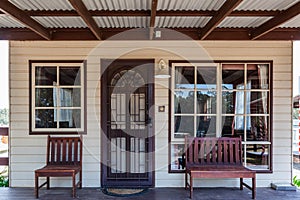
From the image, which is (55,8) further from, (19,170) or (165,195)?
(165,195)

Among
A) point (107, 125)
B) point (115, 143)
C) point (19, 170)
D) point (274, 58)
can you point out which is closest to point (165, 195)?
point (115, 143)

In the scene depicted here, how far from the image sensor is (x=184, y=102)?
4711 mm

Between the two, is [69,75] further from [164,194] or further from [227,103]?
[227,103]

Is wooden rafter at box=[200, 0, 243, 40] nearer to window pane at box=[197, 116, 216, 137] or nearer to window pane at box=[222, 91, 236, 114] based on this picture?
window pane at box=[222, 91, 236, 114]

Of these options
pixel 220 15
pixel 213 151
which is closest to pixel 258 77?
pixel 213 151

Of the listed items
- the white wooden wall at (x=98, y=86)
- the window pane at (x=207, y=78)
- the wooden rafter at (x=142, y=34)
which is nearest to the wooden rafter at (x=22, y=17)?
the wooden rafter at (x=142, y=34)

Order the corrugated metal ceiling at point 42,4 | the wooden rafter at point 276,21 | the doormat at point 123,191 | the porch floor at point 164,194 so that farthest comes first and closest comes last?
the doormat at point 123,191 → the porch floor at point 164,194 → the wooden rafter at point 276,21 → the corrugated metal ceiling at point 42,4

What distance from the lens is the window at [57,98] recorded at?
4660 millimetres

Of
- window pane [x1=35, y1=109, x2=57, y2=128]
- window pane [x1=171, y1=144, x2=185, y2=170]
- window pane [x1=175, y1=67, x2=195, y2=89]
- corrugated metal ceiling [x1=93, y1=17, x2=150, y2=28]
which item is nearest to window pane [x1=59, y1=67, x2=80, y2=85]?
window pane [x1=35, y1=109, x2=57, y2=128]

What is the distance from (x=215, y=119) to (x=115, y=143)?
181 cm

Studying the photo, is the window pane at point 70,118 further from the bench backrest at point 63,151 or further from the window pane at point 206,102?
the window pane at point 206,102

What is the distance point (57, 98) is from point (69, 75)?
1.49ft

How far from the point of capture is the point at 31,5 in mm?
3445

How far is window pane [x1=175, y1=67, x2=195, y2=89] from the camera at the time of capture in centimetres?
470
